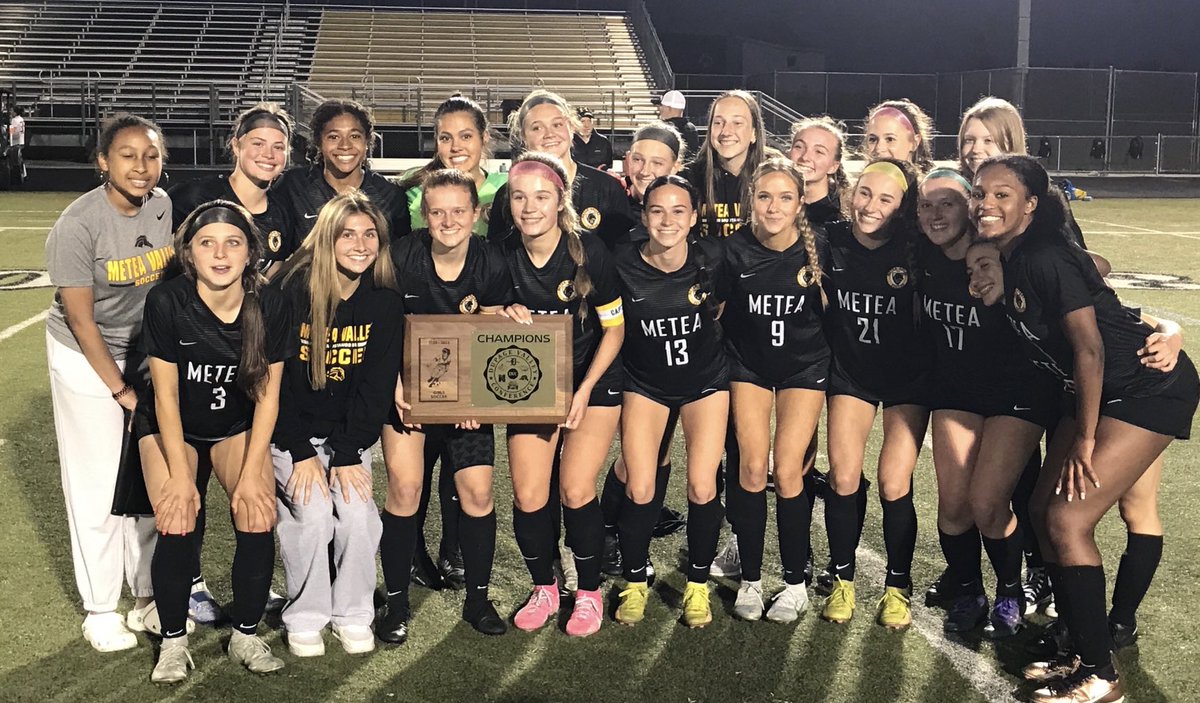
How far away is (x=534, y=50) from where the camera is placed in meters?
25.4

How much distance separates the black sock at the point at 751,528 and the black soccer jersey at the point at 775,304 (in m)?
0.42

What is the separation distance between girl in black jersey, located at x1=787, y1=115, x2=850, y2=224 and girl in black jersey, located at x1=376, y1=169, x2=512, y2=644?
131 cm

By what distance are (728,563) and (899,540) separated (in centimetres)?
72

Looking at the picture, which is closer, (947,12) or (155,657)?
(155,657)

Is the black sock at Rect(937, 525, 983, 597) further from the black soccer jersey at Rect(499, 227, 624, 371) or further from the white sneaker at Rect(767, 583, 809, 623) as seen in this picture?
the black soccer jersey at Rect(499, 227, 624, 371)

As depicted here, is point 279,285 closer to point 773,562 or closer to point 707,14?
point 773,562

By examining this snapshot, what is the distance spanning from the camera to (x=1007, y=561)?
359cm

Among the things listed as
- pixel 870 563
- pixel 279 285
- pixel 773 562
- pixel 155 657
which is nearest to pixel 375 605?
pixel 155 657

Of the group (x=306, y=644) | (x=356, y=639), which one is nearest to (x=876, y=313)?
(x=356, y=639)

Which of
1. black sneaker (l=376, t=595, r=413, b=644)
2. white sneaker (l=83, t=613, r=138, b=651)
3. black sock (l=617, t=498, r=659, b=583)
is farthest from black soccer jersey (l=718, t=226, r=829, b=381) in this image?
white sneaker (l=83, t=613, r=138, b=651)

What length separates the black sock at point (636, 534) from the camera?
3.72 metres

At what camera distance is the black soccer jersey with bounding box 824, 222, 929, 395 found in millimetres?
3629

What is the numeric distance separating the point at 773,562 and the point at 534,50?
2265 centimetres

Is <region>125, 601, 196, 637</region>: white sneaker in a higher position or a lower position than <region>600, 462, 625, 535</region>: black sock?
lower
